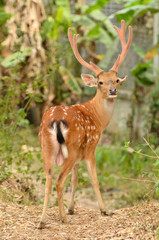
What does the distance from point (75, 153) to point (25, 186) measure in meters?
1.53

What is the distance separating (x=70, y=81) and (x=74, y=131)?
312 inches

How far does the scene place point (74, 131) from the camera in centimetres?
493

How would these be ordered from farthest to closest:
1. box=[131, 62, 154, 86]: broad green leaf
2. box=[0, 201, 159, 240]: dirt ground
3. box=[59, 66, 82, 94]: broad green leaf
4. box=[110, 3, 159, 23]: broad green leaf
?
box=[59, 66, 82, 94]: broad green leaf, box=[131, 62, 154, 86]: broad green leaf, box=[110, 3, 159, 23]: broad green leaf, box=[0, 201, 159, 240]: dirt ground

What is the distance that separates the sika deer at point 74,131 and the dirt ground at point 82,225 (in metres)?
0.16

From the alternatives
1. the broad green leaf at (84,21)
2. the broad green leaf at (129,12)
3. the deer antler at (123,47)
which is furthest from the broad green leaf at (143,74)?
the deer antler at (123,47)

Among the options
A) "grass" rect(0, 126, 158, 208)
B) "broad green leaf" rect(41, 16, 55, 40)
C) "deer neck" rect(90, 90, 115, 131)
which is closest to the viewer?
"deer neck" rect(90, 90, 115, 131)

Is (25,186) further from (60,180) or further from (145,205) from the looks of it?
(145,205)

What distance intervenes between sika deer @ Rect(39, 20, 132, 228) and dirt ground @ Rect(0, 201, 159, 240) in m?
0.16

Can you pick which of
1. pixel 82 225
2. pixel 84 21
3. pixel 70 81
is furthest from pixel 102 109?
pixel 84 21

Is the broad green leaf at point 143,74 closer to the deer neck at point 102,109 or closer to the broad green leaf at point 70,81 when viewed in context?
the broad green leaf at point 70,81

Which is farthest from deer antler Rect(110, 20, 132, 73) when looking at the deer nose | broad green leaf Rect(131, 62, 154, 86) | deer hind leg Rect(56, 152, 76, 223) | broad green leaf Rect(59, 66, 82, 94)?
broad green leaf Rect(59, 66, 82, 94)

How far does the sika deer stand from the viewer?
4.78 metres

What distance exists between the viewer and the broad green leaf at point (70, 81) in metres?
12.6

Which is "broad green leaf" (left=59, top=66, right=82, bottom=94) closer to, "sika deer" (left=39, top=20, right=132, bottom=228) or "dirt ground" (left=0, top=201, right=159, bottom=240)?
"sika deer" (left=39, top=20, right=132, bottom=228)
